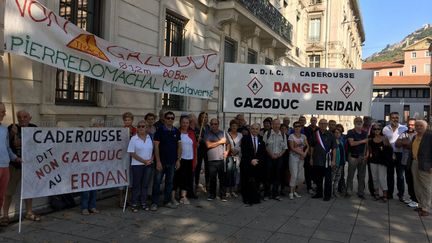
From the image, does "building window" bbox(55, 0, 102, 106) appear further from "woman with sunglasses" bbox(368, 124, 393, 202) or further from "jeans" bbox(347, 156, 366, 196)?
"woman with sunglasses" bbox(368, 124, 393, 202)

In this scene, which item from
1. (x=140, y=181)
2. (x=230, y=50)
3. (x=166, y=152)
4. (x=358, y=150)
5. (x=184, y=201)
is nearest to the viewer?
(x=140, y=181)

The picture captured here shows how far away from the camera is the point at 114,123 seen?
8055mm

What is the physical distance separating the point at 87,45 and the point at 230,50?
9282 mm

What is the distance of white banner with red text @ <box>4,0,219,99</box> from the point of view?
4699mm

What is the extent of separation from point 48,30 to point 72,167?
2051 millimetres

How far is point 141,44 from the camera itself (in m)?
8.80

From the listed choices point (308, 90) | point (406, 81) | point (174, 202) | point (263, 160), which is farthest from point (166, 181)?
point (406, 81)

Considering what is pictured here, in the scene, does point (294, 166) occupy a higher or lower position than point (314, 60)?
lower

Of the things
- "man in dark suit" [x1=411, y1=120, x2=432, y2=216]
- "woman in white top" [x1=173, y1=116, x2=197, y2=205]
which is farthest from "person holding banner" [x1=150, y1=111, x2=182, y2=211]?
"man in dark suit" [x1=411, y1=120, x2=432, y2=216]

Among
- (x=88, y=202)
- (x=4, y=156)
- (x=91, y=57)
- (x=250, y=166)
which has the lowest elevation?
(x=88, y=202)

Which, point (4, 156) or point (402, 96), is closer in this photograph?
point (4, 156)

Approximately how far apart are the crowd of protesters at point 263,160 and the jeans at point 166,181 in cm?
2

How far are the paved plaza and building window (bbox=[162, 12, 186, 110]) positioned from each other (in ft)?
12.8

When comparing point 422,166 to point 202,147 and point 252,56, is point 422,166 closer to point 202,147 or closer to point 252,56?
point 202,147
